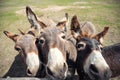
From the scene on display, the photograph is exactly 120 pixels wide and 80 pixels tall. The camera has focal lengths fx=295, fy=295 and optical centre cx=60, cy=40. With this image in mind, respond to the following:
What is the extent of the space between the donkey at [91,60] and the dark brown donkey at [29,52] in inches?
33.2

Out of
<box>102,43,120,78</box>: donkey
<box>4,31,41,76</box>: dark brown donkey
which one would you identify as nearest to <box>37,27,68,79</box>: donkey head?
<box>4,31,41,76</box>: dark brown donkey

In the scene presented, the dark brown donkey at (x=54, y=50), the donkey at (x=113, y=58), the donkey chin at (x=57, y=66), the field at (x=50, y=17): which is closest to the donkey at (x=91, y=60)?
the dark brown donkey at (x=54, y=50)

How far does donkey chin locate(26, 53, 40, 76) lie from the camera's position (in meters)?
5.39

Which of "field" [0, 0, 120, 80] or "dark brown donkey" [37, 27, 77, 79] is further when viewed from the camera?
"field" [0, 0, 120, 80]

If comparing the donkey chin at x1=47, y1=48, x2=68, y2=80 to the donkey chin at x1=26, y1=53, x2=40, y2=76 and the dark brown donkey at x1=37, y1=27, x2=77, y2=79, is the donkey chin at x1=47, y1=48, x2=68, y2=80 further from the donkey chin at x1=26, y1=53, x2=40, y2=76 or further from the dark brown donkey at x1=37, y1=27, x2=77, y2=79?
the donkey chin at x1=26, y1=53, x2=40, y2=76

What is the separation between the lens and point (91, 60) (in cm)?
509

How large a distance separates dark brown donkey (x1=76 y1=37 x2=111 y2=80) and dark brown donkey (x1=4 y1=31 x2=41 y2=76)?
0.84 meters

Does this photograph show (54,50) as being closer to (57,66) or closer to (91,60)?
(57,66)

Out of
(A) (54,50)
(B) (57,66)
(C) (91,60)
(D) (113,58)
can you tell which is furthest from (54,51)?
(D) (113,58)

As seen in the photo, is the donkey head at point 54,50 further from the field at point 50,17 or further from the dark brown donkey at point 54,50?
the field at point 50,17

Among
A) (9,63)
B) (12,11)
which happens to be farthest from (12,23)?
(9,63)

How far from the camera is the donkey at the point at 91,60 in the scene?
492 cm

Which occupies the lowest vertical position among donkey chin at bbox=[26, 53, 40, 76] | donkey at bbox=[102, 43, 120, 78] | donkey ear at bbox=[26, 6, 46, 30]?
donkey at bbox=[102, 43, 120, 78]

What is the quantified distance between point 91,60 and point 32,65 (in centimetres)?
110
